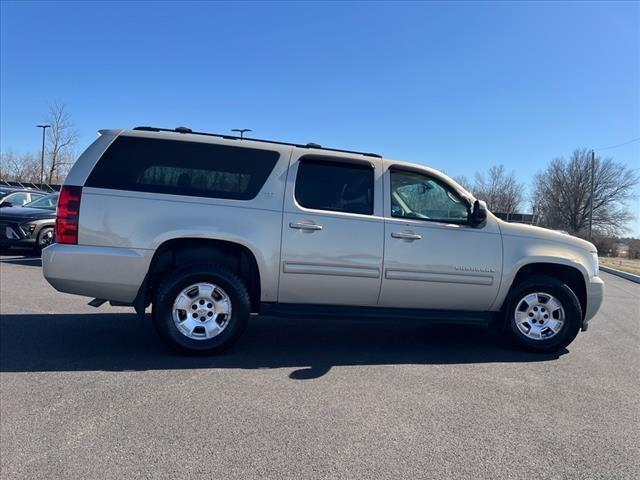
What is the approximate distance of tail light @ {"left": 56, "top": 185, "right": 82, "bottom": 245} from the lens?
14.6ft

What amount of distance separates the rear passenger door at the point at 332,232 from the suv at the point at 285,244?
1 cm

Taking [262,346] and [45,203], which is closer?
[262,346]

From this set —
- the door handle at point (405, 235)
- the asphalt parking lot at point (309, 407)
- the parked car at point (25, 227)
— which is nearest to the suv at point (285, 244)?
the door handle at point (405, 235)

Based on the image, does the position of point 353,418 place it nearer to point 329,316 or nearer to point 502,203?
point 329,316

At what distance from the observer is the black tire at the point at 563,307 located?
518cm

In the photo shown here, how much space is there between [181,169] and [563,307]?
424cm

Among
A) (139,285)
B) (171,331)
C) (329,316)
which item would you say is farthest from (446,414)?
(139,285)

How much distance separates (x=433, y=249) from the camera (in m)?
4.98

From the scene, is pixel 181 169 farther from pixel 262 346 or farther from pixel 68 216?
pixel 262 346

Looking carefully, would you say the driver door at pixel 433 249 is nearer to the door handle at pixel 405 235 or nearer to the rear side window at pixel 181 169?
the door handle at pixel 405 235

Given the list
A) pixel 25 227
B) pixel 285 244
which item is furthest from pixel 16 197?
pixel 285 244

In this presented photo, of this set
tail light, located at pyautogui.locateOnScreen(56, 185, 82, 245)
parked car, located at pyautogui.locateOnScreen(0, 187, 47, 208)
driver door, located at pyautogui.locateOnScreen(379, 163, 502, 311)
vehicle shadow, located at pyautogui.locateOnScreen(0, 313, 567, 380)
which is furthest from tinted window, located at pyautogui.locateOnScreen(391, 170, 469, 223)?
parked car, located at pyautogui.locateOnScreen(0, 187, 47, 208)

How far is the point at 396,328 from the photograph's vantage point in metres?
6.24

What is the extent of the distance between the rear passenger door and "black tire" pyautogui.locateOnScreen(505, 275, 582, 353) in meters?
1.54
